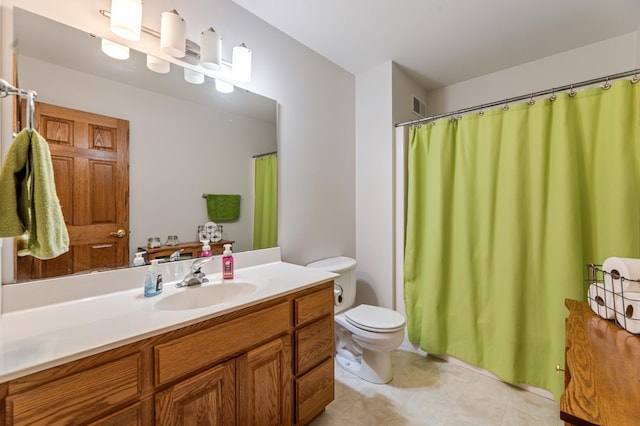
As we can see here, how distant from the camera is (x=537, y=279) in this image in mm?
1711

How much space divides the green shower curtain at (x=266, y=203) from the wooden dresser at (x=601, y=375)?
1519 mm

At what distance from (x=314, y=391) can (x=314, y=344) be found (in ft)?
0.82

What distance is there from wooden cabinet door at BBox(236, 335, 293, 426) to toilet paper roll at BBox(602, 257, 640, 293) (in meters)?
1.35

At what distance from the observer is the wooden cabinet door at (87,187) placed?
3.65 ft

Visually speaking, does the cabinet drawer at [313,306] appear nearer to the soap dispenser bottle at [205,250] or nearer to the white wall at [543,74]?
the soap dispenser bottle at [205,250]

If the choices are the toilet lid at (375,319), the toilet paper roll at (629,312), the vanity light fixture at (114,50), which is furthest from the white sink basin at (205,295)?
the toilet paper roll at (629,312)

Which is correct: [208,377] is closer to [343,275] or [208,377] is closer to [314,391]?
[314,391]

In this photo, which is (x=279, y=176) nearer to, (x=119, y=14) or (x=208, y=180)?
(x=208, y=180)

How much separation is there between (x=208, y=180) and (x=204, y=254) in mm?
423

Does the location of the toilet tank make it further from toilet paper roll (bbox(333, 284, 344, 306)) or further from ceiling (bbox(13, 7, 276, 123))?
ceiling (bbox(13, 7, 276, 123))

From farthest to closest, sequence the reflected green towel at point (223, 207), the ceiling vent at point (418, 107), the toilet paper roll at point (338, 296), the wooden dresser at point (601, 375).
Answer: the ceiling vent at point (418, 107) → the toilet paper roll at point (338, 296) → the reflected green towel at point (223, 207) → the wooden dresser at point (601, 375)

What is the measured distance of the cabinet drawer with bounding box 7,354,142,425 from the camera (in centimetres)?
68

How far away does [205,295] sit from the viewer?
1.33 m

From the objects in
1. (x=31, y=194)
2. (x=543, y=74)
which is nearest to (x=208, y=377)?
(x=31, y=194)
